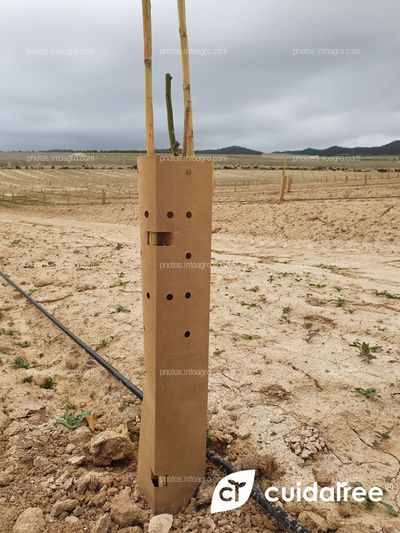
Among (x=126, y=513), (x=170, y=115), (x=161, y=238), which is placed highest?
(x=170, y=115)

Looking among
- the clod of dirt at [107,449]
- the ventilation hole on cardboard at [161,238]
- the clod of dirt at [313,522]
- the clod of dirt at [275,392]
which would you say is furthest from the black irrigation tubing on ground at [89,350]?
the ventilation hole on cardboard at [161,238]

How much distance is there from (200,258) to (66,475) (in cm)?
153

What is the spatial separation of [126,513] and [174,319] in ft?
3.43

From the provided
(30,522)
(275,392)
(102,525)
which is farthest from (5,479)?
(275,392)

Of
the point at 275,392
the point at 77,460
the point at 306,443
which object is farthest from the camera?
the point at 275,392

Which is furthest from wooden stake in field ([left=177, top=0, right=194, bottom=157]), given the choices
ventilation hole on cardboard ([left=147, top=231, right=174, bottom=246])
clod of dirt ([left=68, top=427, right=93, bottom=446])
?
clod of dirt ([left=68, top=427, right=93, bottom=446])

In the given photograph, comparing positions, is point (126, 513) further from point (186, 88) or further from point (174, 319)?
point (186, 88)

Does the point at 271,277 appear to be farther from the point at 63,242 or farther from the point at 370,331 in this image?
the point at 63,242

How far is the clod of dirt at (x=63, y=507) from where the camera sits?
86.7 inches

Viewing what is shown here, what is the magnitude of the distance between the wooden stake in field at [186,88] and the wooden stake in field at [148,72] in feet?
0.44

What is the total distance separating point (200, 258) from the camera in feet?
6.52

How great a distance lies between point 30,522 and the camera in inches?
83.7

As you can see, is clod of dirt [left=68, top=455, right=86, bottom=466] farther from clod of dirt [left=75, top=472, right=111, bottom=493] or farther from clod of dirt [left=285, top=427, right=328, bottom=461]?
clod of dirt [left=285, top=427, right=328, bottom=461]

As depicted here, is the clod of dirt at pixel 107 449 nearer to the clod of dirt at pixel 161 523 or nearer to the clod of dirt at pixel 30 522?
the clod of dirt at pixel 30 522
